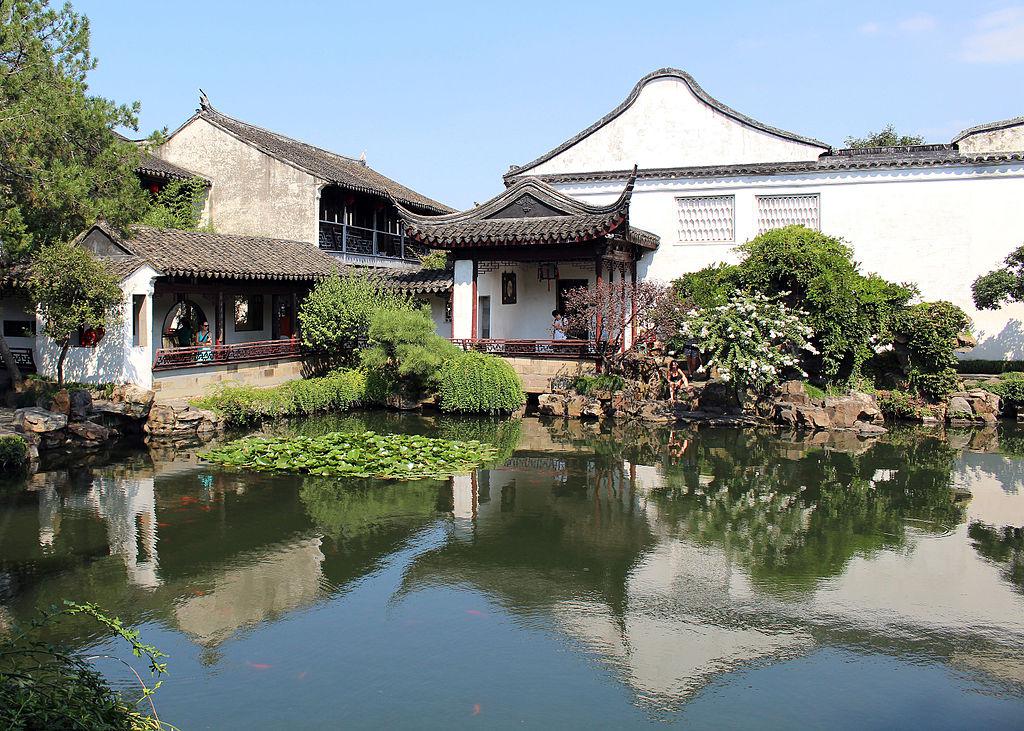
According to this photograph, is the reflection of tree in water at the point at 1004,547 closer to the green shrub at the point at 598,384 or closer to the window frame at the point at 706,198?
the green shrub at the point at 598,384

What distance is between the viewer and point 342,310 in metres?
18.8

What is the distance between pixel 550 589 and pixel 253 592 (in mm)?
2585

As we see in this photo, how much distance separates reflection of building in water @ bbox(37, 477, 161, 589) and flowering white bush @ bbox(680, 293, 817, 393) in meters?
9.99

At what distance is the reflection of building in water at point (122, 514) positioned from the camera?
8445 millimetres

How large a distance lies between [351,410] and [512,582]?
10.9m

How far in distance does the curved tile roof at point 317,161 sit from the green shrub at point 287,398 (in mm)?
7034

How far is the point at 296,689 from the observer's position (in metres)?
5.89

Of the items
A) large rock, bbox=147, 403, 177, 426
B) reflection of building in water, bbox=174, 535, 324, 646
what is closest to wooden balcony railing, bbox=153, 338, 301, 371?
large rock, bbox=147, 403, 177, 426

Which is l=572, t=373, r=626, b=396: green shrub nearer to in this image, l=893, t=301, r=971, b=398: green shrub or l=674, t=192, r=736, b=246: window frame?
l=674, t=192, r=736, b=246: window frame

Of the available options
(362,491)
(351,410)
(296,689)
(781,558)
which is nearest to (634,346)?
(351,410)

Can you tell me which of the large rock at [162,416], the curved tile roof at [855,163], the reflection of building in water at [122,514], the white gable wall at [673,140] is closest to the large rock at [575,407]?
the curved tile roof at [855,163]

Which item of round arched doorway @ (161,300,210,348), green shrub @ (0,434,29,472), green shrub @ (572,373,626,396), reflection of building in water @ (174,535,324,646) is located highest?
round arched doorway @ (161,300,210,348)

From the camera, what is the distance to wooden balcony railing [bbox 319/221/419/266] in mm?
23594

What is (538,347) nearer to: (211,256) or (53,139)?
(211,256)
